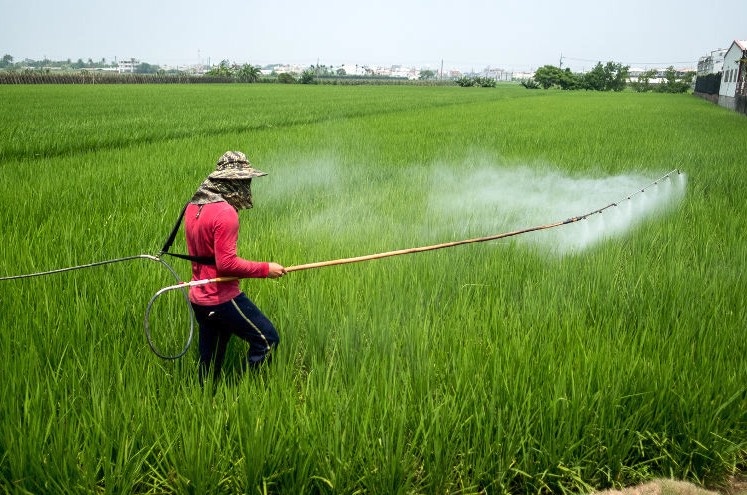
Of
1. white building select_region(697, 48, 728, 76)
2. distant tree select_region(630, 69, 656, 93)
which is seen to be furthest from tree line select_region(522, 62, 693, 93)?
white building select_region(697, 48, 728, 76)

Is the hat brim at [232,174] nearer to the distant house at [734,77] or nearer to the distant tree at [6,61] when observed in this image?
the distant house at [734,77]

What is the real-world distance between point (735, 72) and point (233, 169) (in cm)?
3471

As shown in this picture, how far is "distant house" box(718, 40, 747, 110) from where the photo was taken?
89.1ft

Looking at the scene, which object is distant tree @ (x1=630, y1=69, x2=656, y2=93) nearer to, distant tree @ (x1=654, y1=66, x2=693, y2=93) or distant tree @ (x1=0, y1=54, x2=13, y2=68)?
distant tree @ (x1=654, y1=66, x2=693, y2=93)

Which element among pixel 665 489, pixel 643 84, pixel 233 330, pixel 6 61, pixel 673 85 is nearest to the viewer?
pixel 665 489

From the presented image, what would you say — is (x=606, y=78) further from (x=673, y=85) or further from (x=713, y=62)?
(x=713, y=62)

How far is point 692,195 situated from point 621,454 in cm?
479

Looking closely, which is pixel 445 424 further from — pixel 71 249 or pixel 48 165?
pixel 48 165

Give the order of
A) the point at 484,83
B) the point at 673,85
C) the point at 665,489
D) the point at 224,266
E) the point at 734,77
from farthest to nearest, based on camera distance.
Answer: the point at 484,83 < the point at 673,85 < the point at 734,77 < the point at 224,266 < the point at 665,489

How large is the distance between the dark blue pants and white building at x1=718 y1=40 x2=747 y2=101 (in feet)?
97.5

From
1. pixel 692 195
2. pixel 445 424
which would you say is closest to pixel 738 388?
pixel 445 424

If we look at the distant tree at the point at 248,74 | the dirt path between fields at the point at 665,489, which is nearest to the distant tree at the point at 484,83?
the distant tree at the point at 248,74

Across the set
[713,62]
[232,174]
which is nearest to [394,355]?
[232,174]

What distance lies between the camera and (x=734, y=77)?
30531 mm
